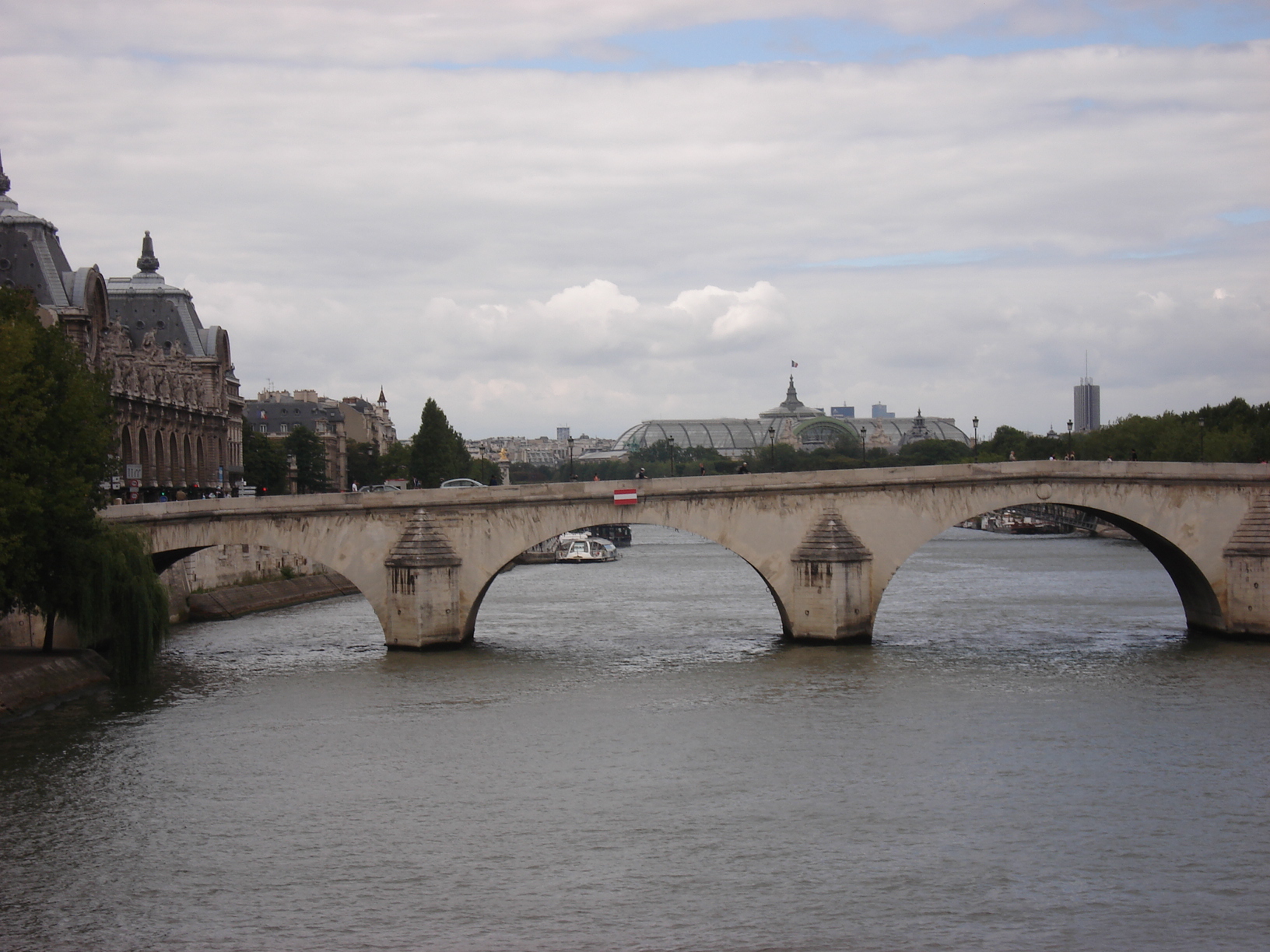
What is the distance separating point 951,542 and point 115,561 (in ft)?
293

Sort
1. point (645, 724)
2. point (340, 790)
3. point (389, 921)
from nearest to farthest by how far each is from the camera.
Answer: point (389, 921) → point (340, 790) → point (645, 724)

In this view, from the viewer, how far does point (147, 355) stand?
78.4 metres

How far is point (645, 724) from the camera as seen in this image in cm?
3070

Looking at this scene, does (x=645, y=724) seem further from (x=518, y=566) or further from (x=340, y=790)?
(x=518, y=566)

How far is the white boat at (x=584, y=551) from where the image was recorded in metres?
94.1

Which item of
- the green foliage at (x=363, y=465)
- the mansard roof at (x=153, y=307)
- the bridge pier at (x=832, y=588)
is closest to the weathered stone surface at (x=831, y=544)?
the bridge pier at (x=832, y=588)

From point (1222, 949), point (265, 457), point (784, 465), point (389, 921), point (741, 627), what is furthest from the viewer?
point (784, 465)

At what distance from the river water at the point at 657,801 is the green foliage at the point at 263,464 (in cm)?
6533

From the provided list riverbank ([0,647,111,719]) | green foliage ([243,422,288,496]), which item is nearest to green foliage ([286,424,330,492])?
green foliage ([243,422,288,496])

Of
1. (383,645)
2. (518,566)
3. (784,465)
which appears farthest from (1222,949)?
(784,465)

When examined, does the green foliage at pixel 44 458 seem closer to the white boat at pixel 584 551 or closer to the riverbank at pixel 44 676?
the riverbank at pixel 44 676

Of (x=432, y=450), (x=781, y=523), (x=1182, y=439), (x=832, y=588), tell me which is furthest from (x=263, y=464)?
(x=832, y=588)

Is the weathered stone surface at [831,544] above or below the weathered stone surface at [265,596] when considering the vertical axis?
above

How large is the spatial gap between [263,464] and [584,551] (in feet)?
91.7
